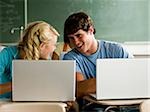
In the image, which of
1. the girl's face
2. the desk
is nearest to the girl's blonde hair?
the girl's face

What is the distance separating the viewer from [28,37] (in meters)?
2.45

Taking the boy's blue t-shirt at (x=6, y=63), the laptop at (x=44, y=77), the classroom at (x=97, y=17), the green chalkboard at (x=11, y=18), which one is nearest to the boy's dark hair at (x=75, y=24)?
the boy's blue t-shirt at (x=6, y=63)


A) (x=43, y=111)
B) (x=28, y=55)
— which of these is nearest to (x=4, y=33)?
(x=28, y=55)

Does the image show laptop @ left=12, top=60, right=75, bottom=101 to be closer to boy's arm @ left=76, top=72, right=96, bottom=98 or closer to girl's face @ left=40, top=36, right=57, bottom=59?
boy's arm @ left=76, top=72, right=96, bottom=98

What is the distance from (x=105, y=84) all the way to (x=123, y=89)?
0.37 feet

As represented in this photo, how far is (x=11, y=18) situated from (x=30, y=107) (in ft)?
8.50

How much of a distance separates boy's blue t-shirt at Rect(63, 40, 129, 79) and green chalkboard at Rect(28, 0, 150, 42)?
1.77 m

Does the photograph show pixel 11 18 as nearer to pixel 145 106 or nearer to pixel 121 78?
pixel 121 78

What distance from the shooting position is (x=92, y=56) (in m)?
2.51

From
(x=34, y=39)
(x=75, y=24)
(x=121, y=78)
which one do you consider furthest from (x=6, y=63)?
(x=121, y=78)

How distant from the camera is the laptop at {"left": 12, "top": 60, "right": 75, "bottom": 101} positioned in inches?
73.0


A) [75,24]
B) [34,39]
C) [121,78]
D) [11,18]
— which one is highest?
[11,18]

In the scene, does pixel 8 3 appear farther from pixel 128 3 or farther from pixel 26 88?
pixel 26 88

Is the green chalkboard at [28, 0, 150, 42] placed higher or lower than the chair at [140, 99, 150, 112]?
higher
